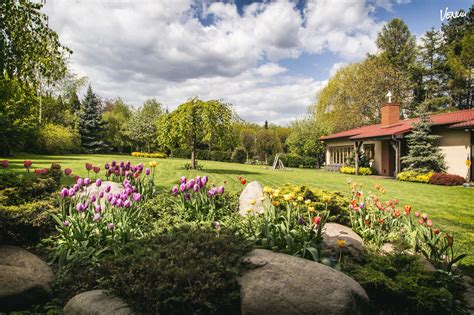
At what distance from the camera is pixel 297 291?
254 centimetres

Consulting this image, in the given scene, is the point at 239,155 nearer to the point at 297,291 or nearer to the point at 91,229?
the point at 91,229

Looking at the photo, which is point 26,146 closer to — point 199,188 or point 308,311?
point 199,188

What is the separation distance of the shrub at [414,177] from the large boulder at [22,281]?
713 inches

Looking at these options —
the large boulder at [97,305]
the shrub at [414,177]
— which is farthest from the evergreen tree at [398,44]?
the large boulder at [97,305]

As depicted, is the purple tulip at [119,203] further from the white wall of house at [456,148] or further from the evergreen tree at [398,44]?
the evergreen tree at [398,44]

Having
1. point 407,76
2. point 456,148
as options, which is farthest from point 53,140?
point 407,76

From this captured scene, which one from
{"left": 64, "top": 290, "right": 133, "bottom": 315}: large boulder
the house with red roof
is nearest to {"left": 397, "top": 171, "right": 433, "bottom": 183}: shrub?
the house with red roof

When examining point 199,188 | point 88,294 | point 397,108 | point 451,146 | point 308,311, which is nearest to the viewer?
point 308,311

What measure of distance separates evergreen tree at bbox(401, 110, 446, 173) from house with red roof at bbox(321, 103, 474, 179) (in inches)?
16.3

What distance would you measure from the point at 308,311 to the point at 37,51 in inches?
278

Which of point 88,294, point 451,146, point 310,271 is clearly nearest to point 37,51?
point 88,294

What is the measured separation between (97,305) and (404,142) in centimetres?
2270

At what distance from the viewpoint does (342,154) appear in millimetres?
27875

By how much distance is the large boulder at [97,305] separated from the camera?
2467mm
